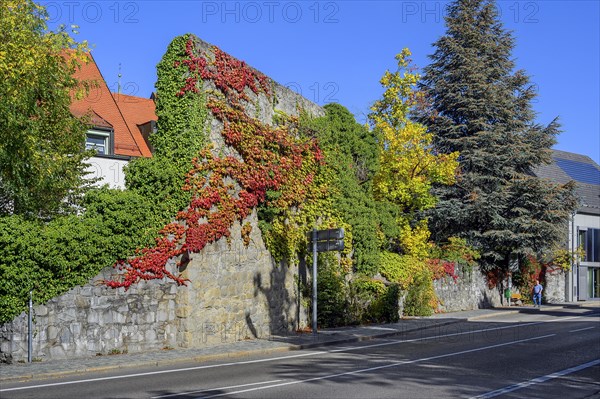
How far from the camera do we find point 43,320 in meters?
15.4

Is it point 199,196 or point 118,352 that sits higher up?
point 199,196

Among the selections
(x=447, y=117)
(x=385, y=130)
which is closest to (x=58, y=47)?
(x=385, y=130)

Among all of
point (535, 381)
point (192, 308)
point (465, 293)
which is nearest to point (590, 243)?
point (465, 293)

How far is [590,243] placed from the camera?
167 feet

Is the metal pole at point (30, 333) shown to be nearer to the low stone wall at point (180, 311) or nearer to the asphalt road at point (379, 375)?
the low stone wall at point (180, 311)

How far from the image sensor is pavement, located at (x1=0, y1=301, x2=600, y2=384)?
1386cm

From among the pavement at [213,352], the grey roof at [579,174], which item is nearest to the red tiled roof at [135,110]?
the pavement at [213,352]

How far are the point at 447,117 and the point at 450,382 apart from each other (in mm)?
29954

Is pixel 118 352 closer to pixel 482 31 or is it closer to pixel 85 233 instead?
pixel 85 233

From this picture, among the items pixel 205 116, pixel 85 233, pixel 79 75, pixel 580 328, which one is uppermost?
pixel 79 75

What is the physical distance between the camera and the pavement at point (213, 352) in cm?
1386

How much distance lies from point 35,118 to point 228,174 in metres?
5.36

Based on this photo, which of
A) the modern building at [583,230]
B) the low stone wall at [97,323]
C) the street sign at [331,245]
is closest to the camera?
the low stone wall at [97,323]

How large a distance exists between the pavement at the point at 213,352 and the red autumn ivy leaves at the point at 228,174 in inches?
77.3
